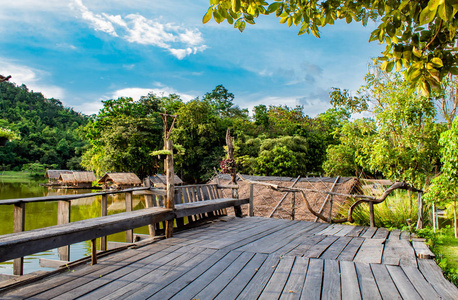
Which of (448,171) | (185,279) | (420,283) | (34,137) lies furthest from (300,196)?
(34,137)

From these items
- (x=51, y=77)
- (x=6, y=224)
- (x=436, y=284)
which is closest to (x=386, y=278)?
(x=436, y=284)

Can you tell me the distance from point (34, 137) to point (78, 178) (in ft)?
56.5

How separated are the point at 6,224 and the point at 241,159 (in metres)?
13.8

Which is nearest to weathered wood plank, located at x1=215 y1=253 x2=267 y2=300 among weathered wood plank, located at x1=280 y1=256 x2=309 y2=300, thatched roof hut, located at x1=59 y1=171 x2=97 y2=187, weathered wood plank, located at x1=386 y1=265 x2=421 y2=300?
weathered wood plank, located at x1=280 y1=256 x2=309 y2=300

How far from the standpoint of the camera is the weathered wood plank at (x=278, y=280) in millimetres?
2410

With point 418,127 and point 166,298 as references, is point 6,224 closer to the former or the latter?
point 166,298

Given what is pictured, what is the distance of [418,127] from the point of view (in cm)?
863

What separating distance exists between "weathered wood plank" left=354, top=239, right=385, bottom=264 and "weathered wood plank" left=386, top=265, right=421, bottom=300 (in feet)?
0.90

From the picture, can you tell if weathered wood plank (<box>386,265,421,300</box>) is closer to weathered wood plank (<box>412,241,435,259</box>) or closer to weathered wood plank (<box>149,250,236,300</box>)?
weathered wood plank (<box>412,241,435,259</box>)

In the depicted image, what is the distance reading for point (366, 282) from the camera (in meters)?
2.74

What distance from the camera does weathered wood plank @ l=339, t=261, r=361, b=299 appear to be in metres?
2.46

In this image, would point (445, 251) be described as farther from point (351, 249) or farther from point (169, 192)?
point (169, 192)

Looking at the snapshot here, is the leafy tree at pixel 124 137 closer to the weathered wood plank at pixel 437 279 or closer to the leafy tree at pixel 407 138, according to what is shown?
the leafy tree at pixel 407 138

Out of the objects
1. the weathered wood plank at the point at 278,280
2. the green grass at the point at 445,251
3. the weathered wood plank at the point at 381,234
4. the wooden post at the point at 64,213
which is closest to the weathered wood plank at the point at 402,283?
the green grass at the point at 445,251
